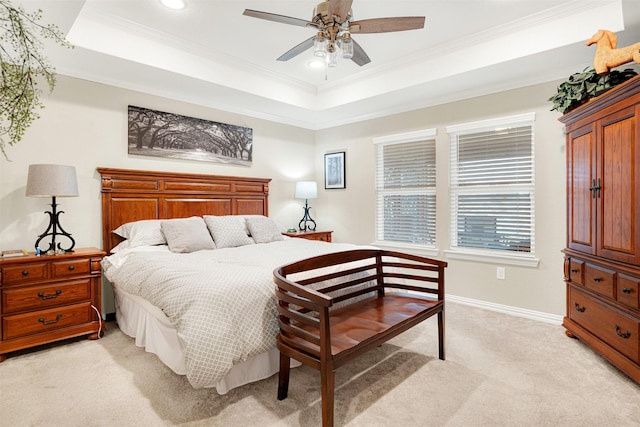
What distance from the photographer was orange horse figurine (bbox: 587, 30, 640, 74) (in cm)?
235

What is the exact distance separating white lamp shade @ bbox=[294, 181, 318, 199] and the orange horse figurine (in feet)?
11.2

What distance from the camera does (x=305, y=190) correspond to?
5031mm

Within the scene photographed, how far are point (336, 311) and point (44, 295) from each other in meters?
2.36

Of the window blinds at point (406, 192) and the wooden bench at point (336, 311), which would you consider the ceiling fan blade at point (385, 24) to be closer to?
the wooden bench at point (336, 311)

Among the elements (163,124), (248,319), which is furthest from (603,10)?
(163,124)

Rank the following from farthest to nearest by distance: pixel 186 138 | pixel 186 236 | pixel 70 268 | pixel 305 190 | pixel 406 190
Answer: pixel 305 190 < pixel 406 190 < pixel 186 138 < pixel 186 236 < pixel 70 268

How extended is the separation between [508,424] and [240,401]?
4.89ft

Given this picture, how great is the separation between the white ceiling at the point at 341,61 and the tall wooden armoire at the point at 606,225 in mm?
752

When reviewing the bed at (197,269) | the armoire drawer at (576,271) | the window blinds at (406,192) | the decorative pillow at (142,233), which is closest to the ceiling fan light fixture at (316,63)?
the window blinds at (406,192)

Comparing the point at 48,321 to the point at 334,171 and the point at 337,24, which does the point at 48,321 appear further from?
the point at 334,171

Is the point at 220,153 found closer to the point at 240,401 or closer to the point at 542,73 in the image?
the point at 240,401

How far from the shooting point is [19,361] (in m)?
2.58

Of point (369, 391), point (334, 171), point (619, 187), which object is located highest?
point (334, 171)

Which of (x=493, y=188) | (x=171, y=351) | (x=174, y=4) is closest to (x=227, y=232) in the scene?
(x=171, y=351)
